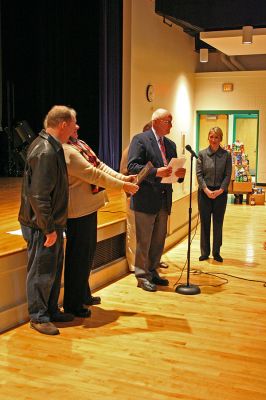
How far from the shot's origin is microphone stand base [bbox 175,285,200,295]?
4.29 m

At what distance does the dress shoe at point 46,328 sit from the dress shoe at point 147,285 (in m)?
1.17

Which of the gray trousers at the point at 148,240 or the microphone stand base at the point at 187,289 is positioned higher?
the gray trousers at the point at 148,240

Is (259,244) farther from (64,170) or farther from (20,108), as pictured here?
(20,108)

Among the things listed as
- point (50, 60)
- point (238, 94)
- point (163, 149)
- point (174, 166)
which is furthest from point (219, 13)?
point (238, 94)

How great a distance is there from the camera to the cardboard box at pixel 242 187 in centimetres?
1020

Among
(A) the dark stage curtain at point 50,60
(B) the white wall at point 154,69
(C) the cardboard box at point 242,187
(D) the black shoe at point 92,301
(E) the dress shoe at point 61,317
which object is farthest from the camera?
(C) the cardboard box at point 242,187

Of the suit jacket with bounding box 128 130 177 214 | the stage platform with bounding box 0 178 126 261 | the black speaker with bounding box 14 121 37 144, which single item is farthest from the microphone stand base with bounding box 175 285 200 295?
the black speaker with bounding box 14 121 37 144

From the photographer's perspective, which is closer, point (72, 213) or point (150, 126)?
point (72, 213)

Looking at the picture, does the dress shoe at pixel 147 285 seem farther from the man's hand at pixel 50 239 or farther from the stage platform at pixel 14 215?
the man's hand at pixel 50 239

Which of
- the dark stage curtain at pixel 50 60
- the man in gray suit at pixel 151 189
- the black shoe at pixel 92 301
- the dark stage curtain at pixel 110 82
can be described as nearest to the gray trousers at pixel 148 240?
the man in gray suit at pixel 151 189

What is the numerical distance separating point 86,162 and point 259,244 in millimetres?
3655

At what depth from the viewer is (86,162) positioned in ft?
11.2

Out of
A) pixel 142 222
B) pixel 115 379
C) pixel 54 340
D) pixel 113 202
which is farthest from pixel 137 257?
pixel 113 202

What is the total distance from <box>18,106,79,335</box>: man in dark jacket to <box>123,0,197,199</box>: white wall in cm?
357
